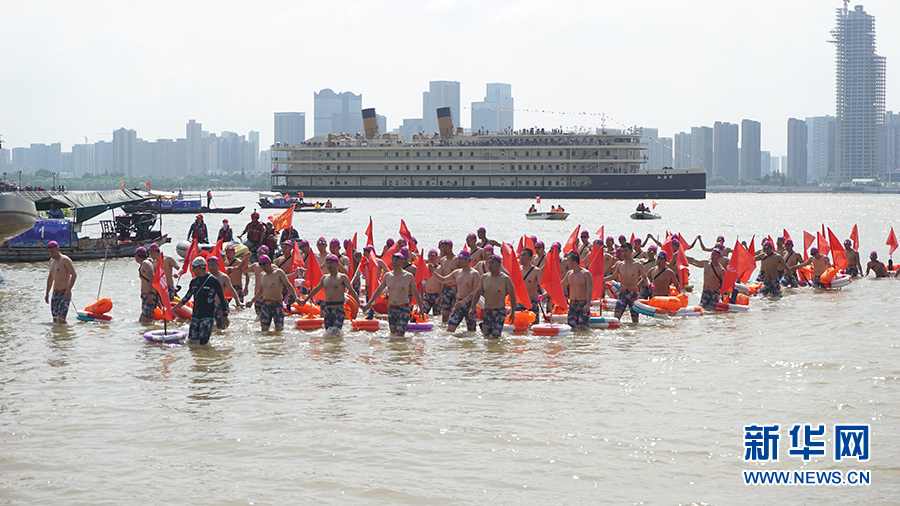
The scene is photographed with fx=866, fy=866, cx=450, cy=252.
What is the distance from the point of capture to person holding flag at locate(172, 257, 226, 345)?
12008 mm

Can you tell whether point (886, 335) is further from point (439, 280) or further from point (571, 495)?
point (571, 495)

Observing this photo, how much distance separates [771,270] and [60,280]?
14.2 m

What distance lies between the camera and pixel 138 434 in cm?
871

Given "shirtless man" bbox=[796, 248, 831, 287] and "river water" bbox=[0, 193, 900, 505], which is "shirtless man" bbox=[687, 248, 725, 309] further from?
"shirtless man" bbox=[796, 248, 831, 287]

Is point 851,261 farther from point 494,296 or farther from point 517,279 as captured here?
point 494,296

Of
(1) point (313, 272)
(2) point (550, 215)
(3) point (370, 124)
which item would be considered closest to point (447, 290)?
(1) point (313, 272)

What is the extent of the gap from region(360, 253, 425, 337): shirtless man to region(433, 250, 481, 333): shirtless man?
2.70 ft

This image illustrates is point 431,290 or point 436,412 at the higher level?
point 431,290

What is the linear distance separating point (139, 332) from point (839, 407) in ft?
35.1

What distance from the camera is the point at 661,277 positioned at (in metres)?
15.8

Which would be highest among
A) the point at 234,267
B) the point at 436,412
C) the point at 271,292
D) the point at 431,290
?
the point at 234,267

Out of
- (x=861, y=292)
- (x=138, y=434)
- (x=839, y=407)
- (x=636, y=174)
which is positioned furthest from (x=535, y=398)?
(x=636, y=174)

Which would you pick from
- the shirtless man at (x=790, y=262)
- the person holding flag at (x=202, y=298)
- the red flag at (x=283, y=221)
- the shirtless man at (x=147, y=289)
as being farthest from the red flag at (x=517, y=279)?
the red flag at (x=283, y=221)

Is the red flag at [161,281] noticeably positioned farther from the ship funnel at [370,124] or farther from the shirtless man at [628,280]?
the ship funnel at [370,124]
